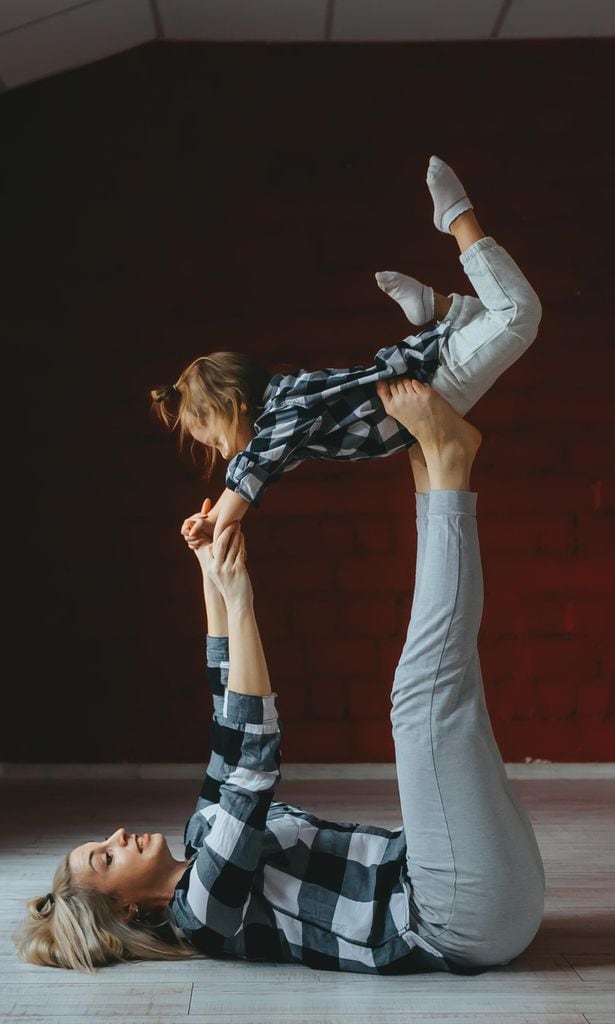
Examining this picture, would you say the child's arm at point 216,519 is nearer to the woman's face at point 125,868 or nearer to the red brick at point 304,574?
the woman's face at point 125,868

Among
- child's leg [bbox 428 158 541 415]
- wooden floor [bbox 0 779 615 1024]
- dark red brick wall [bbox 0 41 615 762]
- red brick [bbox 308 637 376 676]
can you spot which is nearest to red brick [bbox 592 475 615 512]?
dark red brick wall [bbox 0 41 615 762]

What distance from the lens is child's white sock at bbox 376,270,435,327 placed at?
224cm

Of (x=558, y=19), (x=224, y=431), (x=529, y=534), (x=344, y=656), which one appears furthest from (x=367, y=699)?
(x=558, y=19)

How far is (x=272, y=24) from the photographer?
4.09m

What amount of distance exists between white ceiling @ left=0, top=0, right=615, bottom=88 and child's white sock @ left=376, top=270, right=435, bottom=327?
211 centimetres

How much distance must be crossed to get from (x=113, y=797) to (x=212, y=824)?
6.13 ft

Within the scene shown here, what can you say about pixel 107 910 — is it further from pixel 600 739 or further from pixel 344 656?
pixel 600 739

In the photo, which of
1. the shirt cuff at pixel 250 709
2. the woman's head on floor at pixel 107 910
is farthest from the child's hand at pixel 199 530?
the woman's head on floor at pixel 107 910

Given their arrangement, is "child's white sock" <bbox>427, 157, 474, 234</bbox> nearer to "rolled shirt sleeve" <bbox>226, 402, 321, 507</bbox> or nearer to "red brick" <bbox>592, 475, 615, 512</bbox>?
"rolled shirt sleeve" <bbox>226, 402, 321, 507</bbox>

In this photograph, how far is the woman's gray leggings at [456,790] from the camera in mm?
1958

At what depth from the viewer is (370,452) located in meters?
2.30

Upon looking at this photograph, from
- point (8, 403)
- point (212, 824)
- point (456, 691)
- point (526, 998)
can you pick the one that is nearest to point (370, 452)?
point (456, 691)

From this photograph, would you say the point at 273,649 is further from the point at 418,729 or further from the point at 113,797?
the point at 418,729

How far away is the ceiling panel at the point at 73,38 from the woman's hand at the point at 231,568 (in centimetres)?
245
